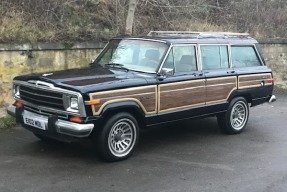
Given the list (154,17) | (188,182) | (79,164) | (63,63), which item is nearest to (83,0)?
(154,17)

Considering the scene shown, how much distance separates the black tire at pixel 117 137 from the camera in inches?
238

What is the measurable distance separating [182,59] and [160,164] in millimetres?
2047

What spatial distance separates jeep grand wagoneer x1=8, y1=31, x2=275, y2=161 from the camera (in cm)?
590

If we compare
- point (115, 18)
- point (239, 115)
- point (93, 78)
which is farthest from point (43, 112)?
point (115, 18)

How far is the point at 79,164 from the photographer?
239 inches

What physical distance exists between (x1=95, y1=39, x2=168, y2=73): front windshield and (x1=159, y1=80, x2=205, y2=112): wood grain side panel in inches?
16.5

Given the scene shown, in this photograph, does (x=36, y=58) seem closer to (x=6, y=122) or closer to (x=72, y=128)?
(x=6, y=122)

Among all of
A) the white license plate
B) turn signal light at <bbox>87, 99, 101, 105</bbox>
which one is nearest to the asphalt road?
the white license plate

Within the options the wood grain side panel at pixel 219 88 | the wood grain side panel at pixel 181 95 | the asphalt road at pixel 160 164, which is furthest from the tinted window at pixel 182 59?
the asphalt road at pixel 160 164

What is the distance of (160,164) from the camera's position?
621 centimetres

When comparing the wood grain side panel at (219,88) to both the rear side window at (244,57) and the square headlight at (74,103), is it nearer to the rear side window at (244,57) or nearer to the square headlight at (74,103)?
the rear side window at (244,57)

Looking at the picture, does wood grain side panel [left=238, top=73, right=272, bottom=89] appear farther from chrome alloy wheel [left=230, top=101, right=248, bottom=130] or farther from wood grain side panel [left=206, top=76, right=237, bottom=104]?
chrome alloy wheel [left=230, top=101, right=248, bottom=130]

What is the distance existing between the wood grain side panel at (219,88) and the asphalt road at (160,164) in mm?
791

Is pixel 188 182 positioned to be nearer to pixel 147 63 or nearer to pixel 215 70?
pixel 147 63
